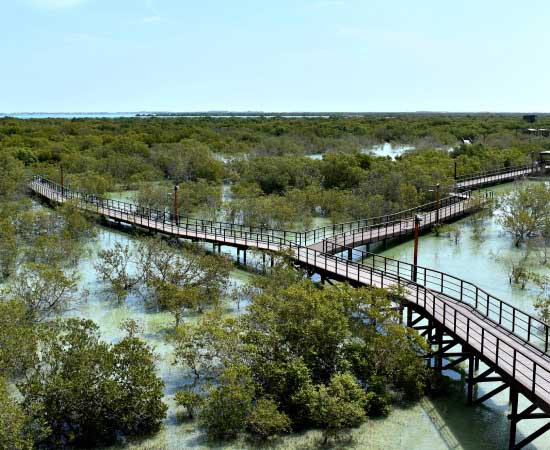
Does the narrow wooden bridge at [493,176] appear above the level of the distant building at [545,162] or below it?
below

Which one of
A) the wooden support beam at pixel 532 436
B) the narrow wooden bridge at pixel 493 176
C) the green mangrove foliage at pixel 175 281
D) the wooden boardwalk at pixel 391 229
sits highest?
the narrow wooden bridge at pixel 493 176

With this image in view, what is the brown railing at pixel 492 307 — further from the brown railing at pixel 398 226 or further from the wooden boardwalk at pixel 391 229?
the brown railing at pixel 398 226

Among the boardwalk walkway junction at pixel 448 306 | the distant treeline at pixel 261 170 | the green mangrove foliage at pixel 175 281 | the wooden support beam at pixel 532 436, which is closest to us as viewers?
the wooden support beam at pixel 532 436

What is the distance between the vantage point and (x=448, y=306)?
18.6m

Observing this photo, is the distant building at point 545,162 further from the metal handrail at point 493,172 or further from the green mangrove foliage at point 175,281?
the green mangrove foliage at point 175,281

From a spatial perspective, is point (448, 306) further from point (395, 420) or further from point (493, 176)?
point (493, 176)

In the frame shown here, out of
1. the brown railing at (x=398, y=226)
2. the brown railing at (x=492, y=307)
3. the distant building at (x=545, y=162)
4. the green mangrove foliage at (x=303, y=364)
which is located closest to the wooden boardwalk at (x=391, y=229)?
the brown railing at (x=398, y=226)

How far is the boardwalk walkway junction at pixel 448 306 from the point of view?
14422mm

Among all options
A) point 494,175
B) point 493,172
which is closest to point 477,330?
point 494,175

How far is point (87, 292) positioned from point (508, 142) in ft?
226

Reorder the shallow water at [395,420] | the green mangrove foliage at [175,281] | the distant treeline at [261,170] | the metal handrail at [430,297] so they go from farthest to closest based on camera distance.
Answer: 1. the distant treeline at [261,170]
2. the green mangrove foliage at [175,281]
3. the metal handrail at [430,297]
4. the shallow water at [395,420]

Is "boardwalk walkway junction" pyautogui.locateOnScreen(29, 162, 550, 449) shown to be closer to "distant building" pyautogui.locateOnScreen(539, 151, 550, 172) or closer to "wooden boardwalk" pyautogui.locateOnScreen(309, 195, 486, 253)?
"wooden boardwalk" pyautogui.locateOnScreen(309, 195, 486, 253)

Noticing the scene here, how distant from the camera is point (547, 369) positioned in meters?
14.1

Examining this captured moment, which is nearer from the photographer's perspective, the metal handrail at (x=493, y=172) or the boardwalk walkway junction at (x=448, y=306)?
the boardwalk walkway junction at (x=448, y=306)
